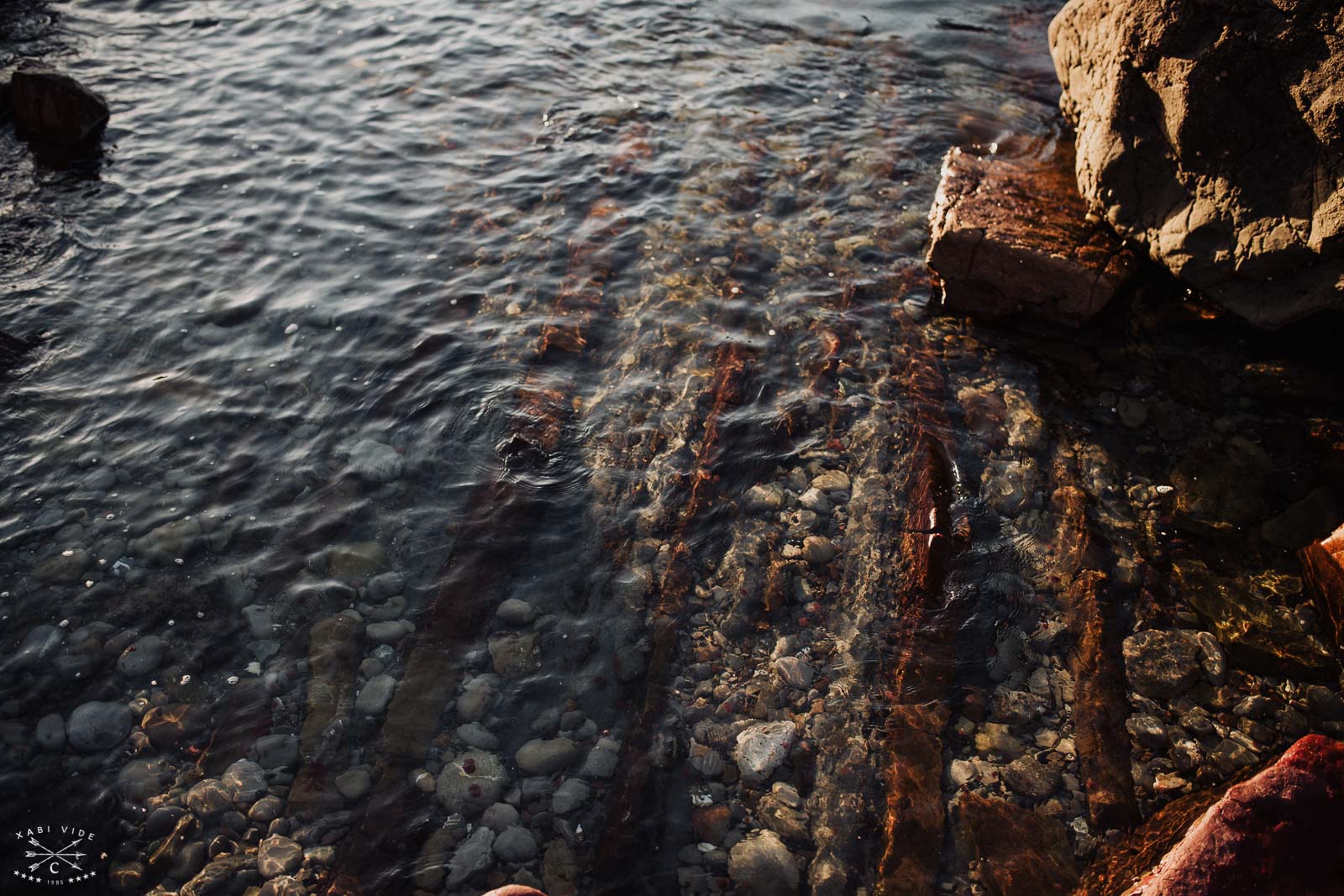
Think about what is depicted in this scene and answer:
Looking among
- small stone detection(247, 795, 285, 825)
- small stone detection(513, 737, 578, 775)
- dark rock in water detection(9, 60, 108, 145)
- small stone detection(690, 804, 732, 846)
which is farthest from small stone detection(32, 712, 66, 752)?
dark rock in water detection(9, 60, 108, 145)

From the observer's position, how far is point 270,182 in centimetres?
869

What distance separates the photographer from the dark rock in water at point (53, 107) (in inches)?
353

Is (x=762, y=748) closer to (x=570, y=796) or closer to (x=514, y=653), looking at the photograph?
(x=570, y=796)

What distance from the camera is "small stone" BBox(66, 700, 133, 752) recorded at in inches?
179

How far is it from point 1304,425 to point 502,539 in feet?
18.1

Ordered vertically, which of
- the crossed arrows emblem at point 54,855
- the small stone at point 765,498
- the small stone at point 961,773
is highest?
the small stone at point 765,498

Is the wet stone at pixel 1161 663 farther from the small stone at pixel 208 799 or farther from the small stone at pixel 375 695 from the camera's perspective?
the small stone at pixel 208 799

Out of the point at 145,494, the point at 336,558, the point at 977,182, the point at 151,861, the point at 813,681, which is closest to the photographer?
the point at 151,861

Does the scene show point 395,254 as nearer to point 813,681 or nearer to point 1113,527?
point 813,681

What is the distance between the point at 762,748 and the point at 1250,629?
2.90 m

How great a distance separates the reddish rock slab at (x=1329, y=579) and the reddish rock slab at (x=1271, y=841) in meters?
1.41

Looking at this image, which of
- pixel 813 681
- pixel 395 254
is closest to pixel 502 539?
pixel 813 681

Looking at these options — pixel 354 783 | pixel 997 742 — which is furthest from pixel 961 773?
pixel 354 783

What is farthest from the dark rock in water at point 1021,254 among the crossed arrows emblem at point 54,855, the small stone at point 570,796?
the crossed arrows emblem at point 54,855
